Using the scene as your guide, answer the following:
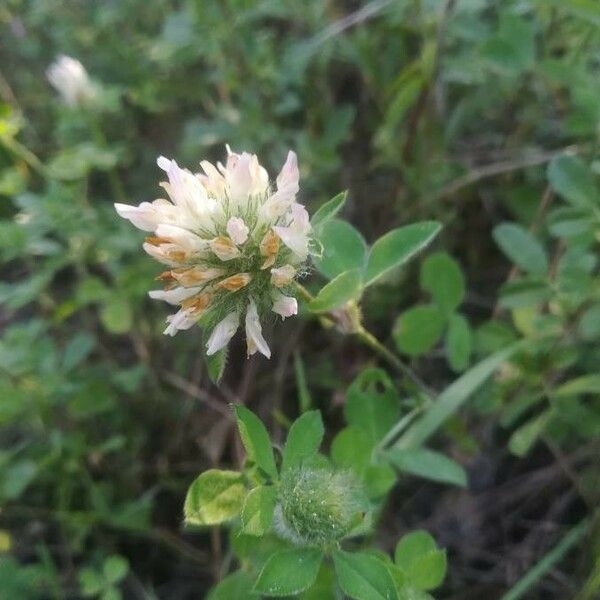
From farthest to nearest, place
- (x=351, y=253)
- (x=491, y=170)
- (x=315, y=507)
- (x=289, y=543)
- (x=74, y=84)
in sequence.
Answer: (x=74, y=84) < (x=491, y=170) < (x=351, y=253) < (x=289, y=543) < (x=315, y=507)

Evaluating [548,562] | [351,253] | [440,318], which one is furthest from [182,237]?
[548,562]

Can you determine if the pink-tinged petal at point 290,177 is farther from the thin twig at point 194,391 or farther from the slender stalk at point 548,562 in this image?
the thin twig at point 194,391

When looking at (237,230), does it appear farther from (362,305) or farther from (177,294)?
(362,305)

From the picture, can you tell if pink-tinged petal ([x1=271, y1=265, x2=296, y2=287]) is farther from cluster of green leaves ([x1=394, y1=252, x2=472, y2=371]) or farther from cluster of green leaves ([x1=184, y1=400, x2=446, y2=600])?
cluster of green leaves ([x1=394, y1=252, x2=472, y2=371])

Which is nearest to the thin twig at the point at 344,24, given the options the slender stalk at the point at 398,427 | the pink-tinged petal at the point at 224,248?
the slender stalk at the point at 398,427

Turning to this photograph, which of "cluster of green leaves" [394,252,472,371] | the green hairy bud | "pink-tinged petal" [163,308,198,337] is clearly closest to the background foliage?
"cluster of green leaves" [394,252,472,371]

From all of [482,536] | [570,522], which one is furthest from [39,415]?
[570,522]

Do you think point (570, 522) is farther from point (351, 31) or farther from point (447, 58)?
point (351, 31)

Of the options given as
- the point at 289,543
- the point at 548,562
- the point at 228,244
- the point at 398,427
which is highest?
the point at 228,244

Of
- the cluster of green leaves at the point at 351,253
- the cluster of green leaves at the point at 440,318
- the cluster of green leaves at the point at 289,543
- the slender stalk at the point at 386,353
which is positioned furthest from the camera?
the cluster of green leaves at the point at 440,318
